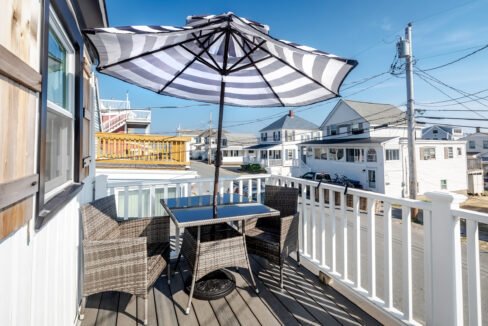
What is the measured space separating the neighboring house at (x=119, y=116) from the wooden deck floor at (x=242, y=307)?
524 inches

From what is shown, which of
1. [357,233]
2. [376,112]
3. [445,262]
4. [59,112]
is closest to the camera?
[445,262]

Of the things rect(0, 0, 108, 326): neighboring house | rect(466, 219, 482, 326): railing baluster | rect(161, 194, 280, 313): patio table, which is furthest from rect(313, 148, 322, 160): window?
rect(0, 0, 108, 326): neighboring house

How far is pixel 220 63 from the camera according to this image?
283cm

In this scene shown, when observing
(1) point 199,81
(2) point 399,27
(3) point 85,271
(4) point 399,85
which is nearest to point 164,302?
(3) point 85,271

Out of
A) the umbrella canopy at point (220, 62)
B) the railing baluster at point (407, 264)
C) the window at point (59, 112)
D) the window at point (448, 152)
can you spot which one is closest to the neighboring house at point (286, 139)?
the window at point (448, 152)

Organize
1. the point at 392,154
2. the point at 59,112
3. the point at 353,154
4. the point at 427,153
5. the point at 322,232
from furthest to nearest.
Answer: the point at 353,154
the point at 427,153
the point at 392,154
the point at 322,232
the point at 59,112

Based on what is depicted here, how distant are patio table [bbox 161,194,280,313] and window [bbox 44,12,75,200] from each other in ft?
2.88

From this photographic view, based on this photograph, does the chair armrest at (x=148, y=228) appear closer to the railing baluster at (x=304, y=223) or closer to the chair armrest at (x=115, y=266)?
the chair armrest at (x=115, y=266)

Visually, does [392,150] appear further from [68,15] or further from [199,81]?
[68,15]

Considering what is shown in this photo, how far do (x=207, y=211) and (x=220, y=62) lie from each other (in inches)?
65.5

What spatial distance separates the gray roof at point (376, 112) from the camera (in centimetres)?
2133

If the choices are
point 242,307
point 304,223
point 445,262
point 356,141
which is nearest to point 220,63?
point 304,223

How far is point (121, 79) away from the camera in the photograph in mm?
2631

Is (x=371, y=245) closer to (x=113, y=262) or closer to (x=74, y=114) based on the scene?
(x=113, y=262)
